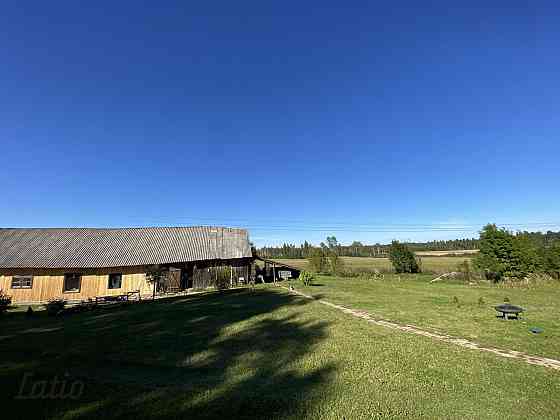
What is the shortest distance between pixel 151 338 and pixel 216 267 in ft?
65.0

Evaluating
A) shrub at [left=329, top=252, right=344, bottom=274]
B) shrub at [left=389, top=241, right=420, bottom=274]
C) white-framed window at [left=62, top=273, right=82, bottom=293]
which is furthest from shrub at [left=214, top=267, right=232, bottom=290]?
shrub at [left=389, top=241, right=420, bottom=274]

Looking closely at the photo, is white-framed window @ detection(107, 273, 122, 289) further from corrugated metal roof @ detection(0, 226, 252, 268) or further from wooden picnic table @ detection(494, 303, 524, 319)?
wooden picnic table @ detection(494, 303, 524, 319)

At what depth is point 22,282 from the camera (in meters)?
27.3

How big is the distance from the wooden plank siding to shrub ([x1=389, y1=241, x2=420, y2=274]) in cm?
4115

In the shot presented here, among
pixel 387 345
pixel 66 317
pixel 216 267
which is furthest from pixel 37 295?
pixel 387 345

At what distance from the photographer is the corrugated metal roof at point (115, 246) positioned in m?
28.8

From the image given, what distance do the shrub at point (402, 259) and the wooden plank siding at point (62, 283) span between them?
41155 mm

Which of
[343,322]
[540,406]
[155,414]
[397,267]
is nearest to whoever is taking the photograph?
[155,414]

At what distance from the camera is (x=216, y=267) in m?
31.1

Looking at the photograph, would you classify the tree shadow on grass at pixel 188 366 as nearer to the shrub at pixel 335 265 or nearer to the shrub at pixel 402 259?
the shrub at pixel 335 265

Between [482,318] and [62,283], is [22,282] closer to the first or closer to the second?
[62,283]

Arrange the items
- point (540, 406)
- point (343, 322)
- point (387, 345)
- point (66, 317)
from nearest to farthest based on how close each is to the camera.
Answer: point (540, 406)
point (387, 345)
point (343, 322)
point (66, 317)

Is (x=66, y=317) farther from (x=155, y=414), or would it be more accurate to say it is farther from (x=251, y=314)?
(x=155, y=414)

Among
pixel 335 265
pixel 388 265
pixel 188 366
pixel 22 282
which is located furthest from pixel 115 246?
pixel 388 265
